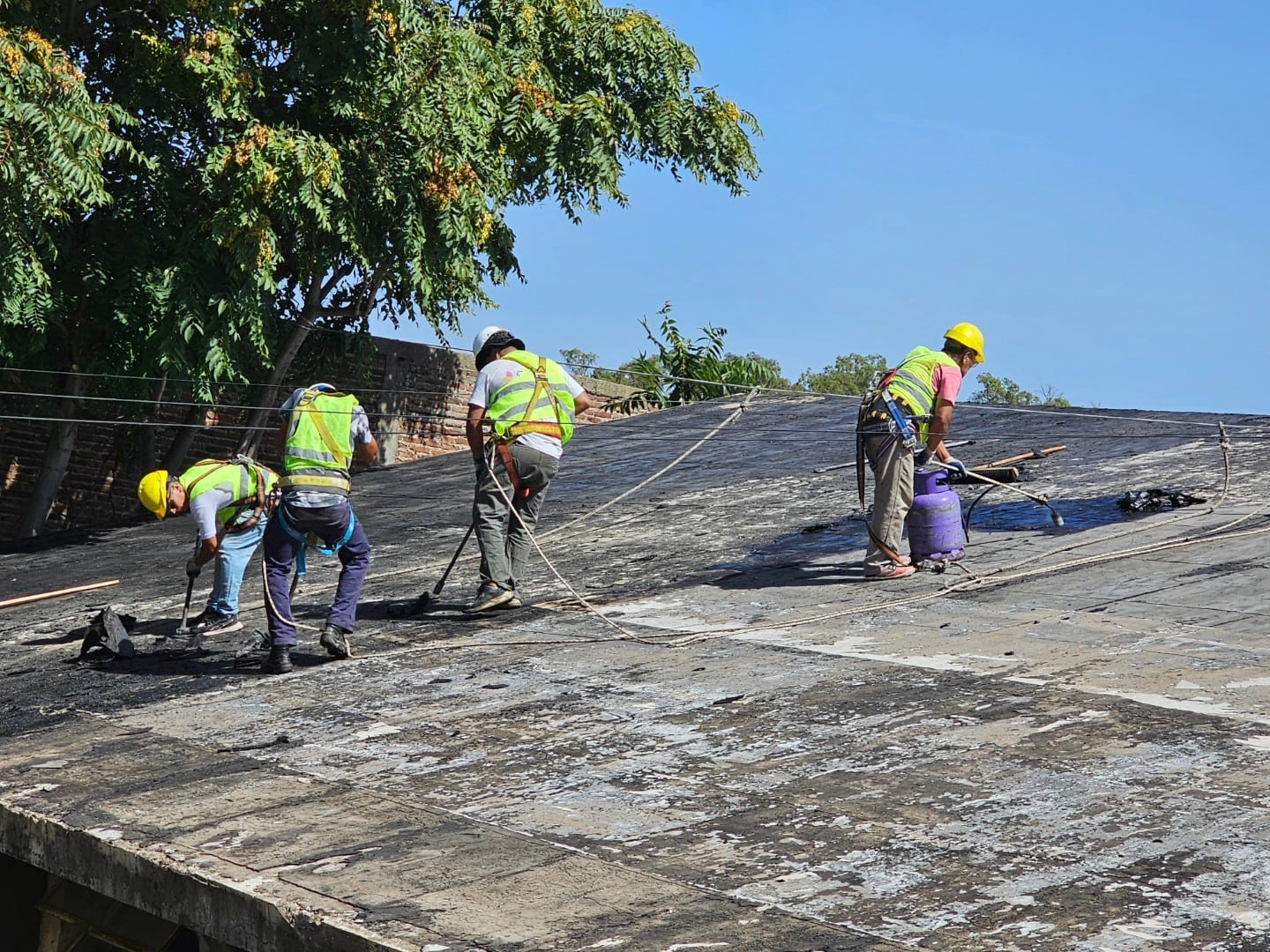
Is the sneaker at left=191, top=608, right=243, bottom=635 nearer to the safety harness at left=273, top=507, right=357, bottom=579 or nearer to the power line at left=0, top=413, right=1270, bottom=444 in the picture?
the safety harness at left=273, top=507, right=357, bottom=579

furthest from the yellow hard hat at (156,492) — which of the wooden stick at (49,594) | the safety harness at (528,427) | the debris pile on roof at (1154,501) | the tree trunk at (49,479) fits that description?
the tree trunk at (49,479)

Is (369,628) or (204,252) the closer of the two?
(369,628)

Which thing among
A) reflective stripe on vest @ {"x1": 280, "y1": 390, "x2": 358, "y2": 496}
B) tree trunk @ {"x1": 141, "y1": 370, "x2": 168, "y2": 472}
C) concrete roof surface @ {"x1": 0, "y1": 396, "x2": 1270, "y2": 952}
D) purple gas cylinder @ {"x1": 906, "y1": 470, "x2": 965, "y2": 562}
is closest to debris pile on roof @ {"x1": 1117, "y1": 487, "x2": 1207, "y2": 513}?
concrete roof surface @ {"x1": 0, "y1": 396, "x2": 1270, "y2": 952}

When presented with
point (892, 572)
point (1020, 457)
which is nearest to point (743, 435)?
point (1020, 457)

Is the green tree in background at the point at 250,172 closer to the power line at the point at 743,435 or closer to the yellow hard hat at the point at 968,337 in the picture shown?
the power line at the point at 743,435

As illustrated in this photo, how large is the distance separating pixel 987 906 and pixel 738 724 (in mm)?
1985

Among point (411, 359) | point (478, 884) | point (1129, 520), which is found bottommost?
point (478, 884)

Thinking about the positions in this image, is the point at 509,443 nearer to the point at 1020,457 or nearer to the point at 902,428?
the point at 902,428

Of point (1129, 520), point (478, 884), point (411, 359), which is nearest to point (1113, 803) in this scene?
point (478, 884)

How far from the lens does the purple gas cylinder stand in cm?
870

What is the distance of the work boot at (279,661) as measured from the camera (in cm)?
754

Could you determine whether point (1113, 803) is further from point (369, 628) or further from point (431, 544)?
point (431, 544)

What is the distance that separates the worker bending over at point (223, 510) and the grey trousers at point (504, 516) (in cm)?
122

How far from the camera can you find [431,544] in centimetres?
1139
